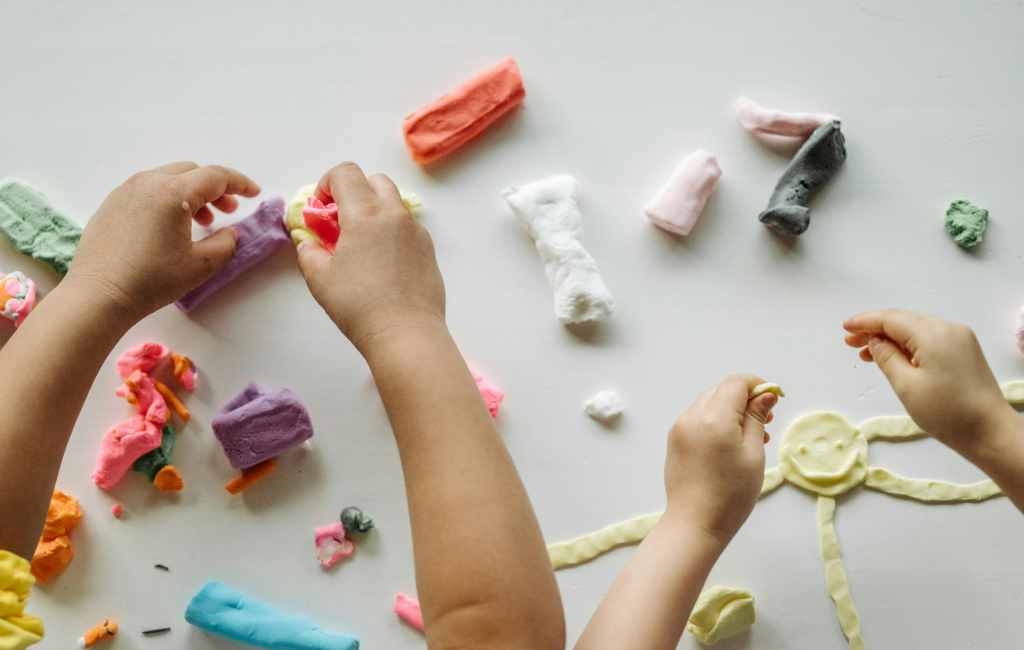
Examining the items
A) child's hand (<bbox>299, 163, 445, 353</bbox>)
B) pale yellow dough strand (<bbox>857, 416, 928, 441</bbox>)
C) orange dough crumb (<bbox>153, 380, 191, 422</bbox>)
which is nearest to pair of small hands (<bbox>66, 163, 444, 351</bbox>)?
child's hand (<bbox>299, 163, 445, 353</bbox>)

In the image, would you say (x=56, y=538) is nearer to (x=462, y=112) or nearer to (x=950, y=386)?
(x=462, y=112)

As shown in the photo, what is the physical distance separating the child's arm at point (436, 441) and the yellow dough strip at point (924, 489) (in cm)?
47

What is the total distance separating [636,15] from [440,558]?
2.25 feet

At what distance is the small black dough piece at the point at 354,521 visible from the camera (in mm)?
790

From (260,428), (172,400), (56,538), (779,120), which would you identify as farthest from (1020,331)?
(56,538)

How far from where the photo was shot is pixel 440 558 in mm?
522

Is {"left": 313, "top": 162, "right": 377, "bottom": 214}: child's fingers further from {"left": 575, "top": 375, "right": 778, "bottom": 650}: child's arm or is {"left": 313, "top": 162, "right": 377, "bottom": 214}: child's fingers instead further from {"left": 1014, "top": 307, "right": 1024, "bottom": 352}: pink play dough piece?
{"left": 1014, "top": 307, "right": 1024, "bottom": 352}: pink play dough piece

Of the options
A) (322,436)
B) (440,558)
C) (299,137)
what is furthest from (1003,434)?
(299,137)

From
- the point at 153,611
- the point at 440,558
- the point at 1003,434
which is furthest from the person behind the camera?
the point at 153,611

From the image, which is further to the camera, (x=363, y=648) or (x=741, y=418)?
(x=363, y=648)

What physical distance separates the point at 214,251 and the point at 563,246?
39cm

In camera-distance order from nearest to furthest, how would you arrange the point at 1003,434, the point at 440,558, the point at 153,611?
the point at 440,558 → the point at 1003,434 → the point at 153,611

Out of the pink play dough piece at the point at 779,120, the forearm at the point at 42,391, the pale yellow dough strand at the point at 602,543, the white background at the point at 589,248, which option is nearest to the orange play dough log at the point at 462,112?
the white background at the point at 589,248

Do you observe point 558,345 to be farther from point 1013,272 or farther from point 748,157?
point 1013,272
